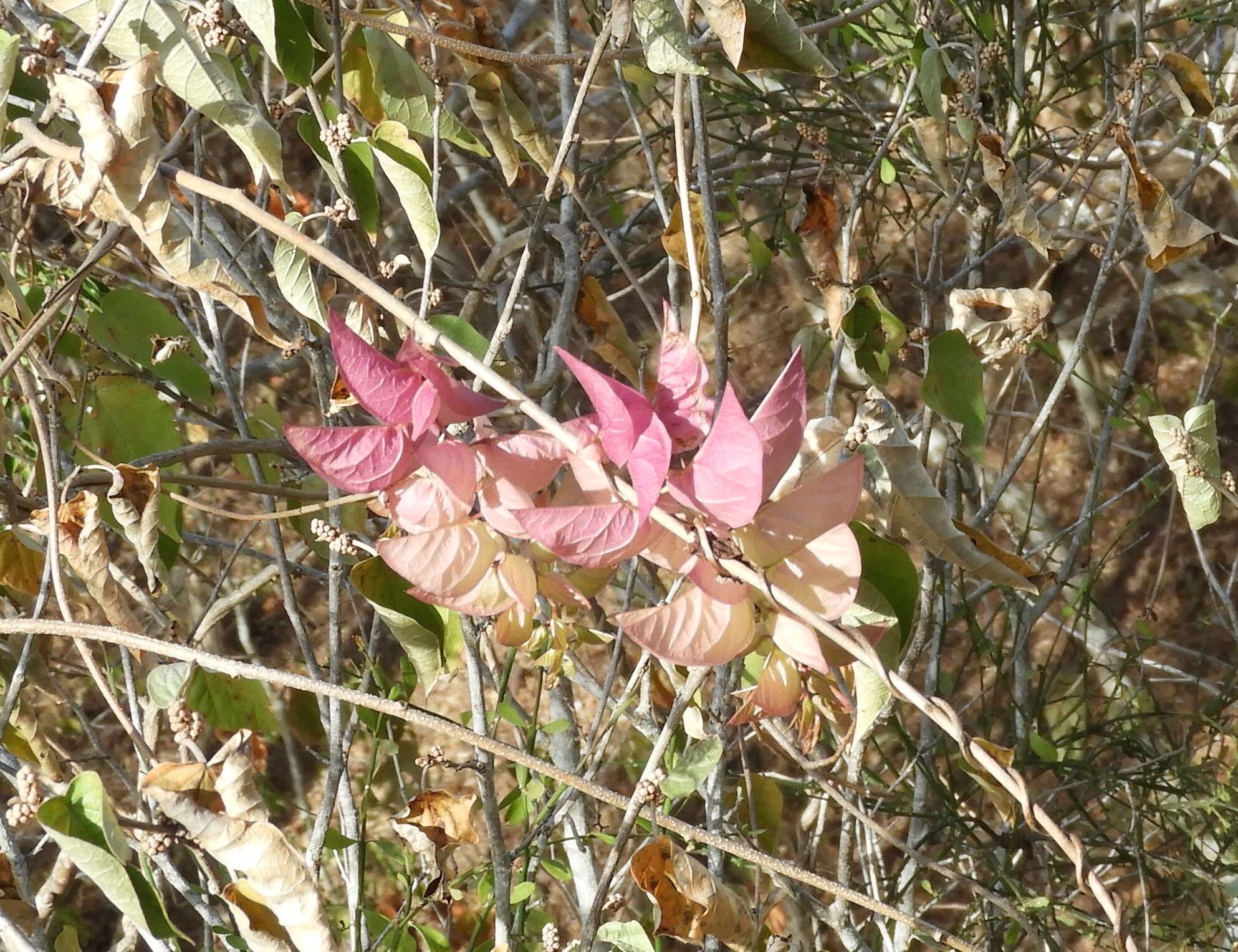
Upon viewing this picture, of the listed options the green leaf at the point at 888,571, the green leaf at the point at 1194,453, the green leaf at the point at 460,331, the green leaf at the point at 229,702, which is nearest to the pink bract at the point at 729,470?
the green leaf at the point at 888,571

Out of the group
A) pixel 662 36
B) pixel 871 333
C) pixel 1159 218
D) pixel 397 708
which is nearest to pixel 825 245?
pixel 871 333

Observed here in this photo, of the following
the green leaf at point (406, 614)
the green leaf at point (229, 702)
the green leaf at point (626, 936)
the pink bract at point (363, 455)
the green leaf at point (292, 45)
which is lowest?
the green leaf at point (626, 936)

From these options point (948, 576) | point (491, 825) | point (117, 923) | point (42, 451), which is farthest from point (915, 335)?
point (117, 923)

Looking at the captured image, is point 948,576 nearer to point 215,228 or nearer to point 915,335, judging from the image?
point 915,335

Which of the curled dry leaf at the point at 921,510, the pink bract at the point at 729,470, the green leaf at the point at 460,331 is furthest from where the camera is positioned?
the green leaf at the point at 460,331

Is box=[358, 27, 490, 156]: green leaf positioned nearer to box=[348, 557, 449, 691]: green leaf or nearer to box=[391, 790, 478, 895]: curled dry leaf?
box=[348, 557, 449, 691]: green leaf

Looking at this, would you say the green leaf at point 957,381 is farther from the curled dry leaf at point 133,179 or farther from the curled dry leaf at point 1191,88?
the curled dry leaf at point 133,179
